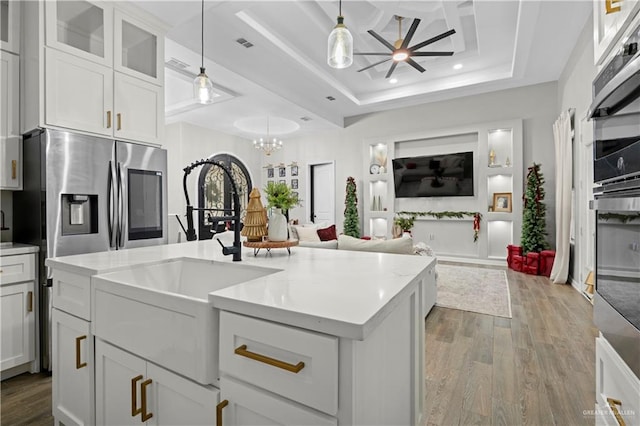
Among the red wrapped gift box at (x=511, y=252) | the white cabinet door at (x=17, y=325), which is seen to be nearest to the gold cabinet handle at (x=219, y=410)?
the white cabinet door at (x=17, y=325)

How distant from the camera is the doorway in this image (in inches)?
309

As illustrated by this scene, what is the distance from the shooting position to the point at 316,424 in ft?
2.44

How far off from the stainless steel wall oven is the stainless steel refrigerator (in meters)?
2.71

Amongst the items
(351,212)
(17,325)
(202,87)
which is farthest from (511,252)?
(17,325)

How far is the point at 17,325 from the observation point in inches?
84.4

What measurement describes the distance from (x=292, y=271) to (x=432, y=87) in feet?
19.1

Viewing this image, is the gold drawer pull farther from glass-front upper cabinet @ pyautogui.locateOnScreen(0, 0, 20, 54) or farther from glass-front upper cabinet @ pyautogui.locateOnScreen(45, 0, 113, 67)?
glass-front upper cabinet @ pyautogui.locateOnScreen(0, 0, 20, 54)

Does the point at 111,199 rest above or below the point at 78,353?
above

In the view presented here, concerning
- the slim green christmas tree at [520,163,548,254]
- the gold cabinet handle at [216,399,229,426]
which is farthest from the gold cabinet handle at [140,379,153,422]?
the slim green christmas tree at [520,163,548,254]

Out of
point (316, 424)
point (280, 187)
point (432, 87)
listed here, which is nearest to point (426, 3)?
point (432, 87)

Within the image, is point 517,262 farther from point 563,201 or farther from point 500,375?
point 500,375

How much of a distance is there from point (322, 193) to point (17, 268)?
20.9 feet

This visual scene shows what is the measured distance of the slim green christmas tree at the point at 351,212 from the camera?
7121mm

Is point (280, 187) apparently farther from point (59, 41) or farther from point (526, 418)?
point (59, 41)
